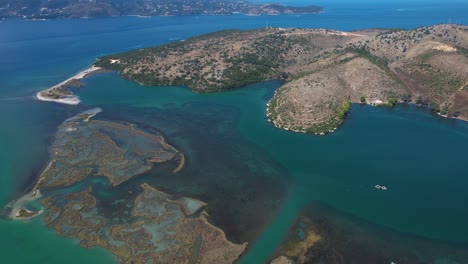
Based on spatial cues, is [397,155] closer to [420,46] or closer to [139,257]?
[139,257]

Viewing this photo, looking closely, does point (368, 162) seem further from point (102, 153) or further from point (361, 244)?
point (102, 153)

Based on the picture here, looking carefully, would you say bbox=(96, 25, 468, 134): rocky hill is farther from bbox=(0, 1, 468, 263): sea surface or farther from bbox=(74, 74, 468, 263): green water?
bbox=(74, 74, 468, 263): green water

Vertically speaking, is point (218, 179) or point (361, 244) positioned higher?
point (218, 179)

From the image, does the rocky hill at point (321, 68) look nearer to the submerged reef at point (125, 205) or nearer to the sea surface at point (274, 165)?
the sea surface at point (274, 165)

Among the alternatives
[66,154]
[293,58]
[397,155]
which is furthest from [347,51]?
[66,154]

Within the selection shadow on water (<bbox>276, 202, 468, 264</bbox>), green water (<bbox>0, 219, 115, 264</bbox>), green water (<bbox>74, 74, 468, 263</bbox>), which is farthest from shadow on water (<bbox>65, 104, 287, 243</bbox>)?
green water (<bbox>0, 219, 115, 264</bbox>)

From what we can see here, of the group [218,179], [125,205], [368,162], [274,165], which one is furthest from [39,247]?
[368,162]
